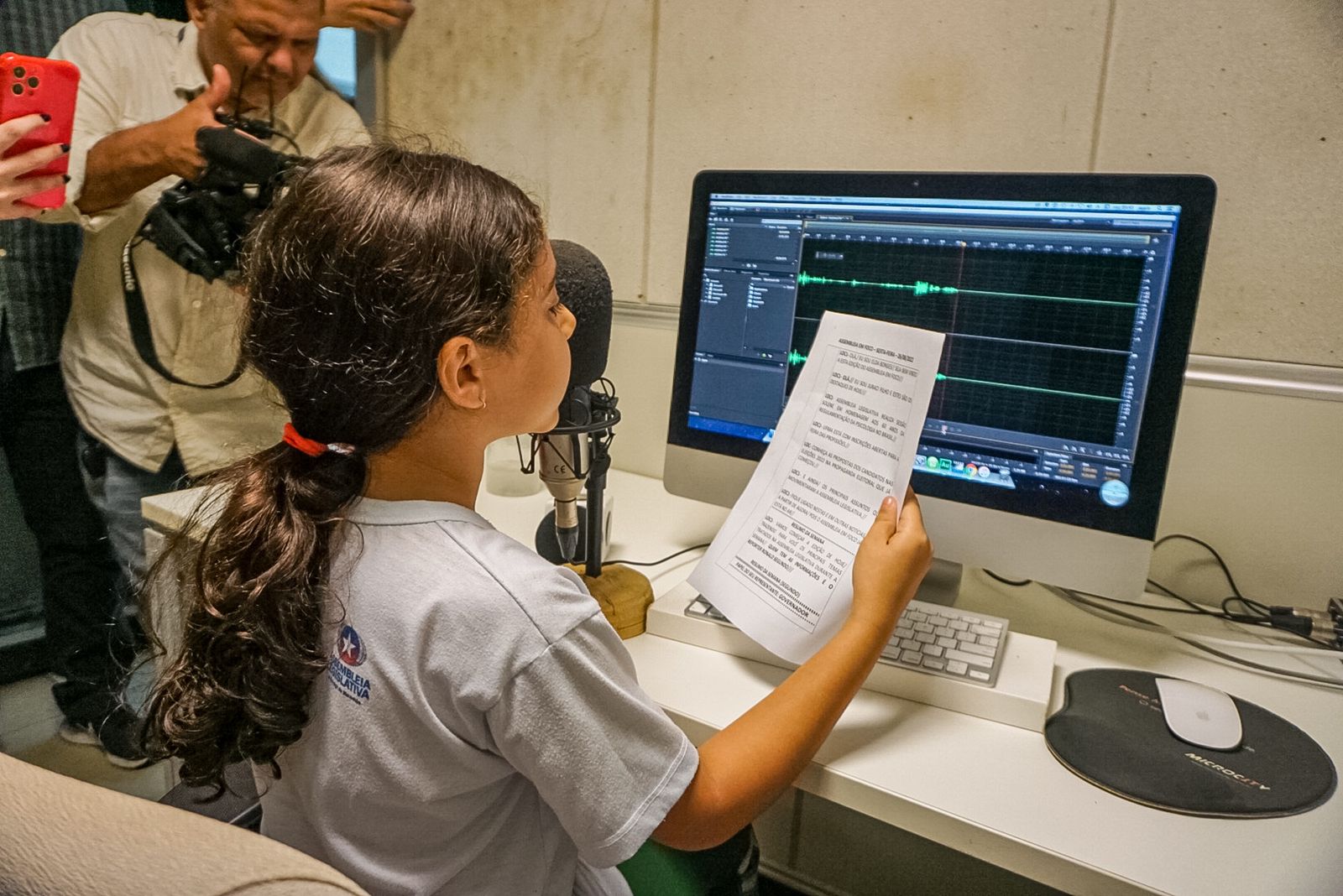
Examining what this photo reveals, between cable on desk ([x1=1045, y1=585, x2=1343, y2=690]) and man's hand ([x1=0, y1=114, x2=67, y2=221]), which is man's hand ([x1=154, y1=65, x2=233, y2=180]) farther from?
cable on desk ([x1=1045, y1=585, x2=1343, y2=690])

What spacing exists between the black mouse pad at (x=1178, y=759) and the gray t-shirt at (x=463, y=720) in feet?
1.20

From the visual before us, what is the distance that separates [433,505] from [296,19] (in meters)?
1.40

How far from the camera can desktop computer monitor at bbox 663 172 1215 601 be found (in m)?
0.83

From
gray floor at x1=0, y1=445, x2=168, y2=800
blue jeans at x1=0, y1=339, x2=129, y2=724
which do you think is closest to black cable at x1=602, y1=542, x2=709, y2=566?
blue jeans at x1=0, y1=339, x2=129, y2=724

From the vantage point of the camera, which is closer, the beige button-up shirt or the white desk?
the white desk

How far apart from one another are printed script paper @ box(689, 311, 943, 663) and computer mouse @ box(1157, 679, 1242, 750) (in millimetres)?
A: 318

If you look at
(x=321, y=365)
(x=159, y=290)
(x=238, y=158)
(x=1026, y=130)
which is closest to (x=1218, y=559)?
(x=1026, y=130)

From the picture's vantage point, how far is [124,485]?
169 cm

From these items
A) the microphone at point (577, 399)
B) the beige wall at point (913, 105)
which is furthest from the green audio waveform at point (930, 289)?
the beige wall at point (913, 105)

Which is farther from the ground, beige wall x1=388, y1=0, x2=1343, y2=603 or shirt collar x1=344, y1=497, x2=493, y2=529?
beige wall x1=388, y1=0, x2=1343, y2=603

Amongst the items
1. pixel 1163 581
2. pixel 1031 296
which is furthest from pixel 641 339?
pixel 1163 581

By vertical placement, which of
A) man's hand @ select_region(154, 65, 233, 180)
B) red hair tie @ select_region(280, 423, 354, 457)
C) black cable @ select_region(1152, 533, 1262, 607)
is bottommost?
black cable @ select_region(1152, 533, 1262, 607)

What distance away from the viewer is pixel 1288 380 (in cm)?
106

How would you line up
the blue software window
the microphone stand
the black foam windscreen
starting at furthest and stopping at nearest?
1. the blue software window
2. the microphone stand
3. the black foam windscreen
